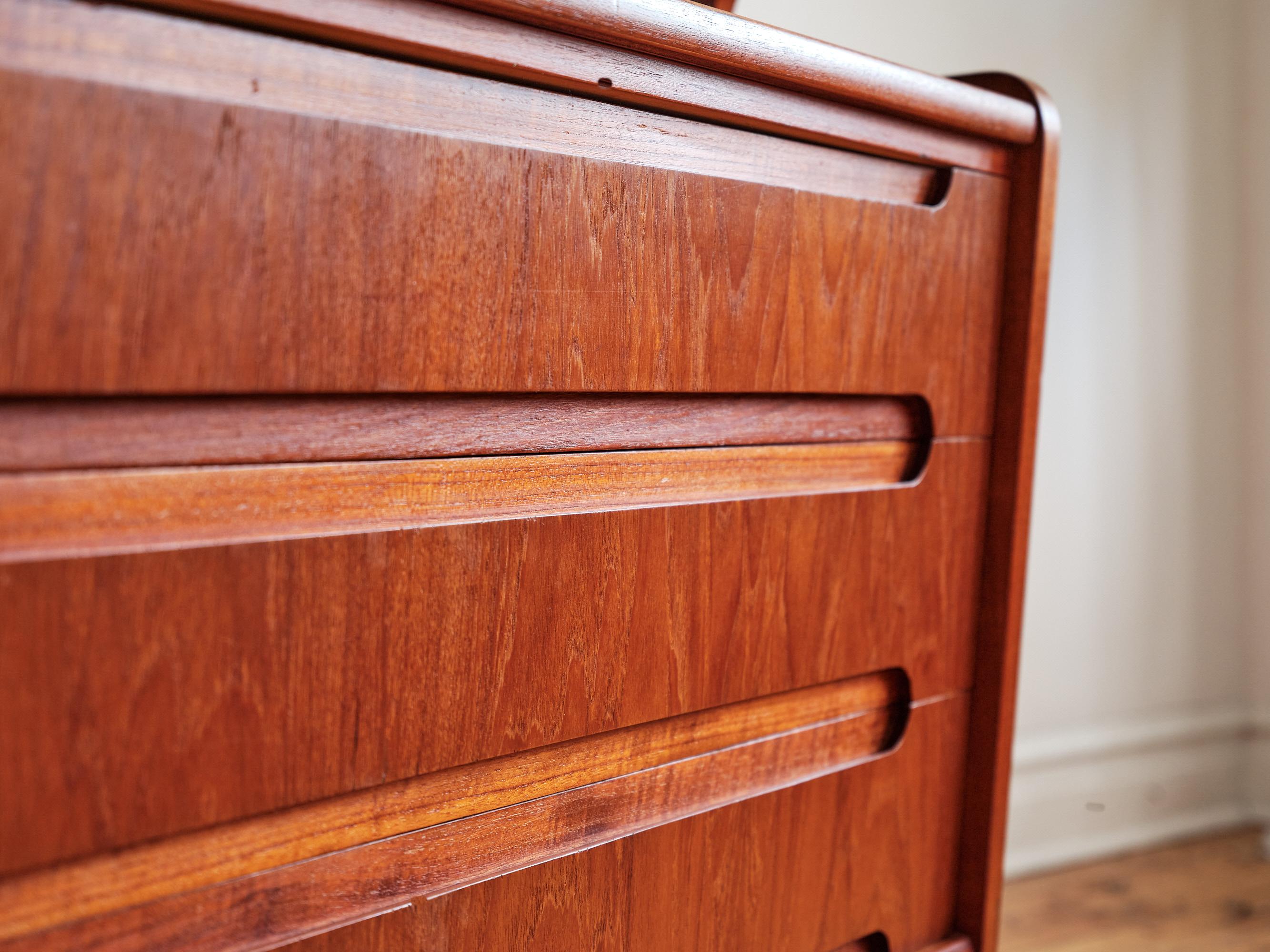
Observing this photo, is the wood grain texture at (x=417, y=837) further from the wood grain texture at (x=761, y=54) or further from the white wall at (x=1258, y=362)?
the white wall at (x=1258, y=362)

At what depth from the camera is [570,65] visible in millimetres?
418

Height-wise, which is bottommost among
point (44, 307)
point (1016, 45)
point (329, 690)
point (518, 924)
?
point (518, 924)

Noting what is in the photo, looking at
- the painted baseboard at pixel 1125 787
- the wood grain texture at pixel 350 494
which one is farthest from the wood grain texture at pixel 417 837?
the painted baseboard at pixel 1125 787

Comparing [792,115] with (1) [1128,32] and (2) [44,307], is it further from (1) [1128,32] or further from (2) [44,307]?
(1) [1128,32]

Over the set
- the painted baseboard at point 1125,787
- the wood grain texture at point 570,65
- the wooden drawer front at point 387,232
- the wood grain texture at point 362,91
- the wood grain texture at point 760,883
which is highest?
the wood grain texture at point 570,65

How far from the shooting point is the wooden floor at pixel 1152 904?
1.00 m

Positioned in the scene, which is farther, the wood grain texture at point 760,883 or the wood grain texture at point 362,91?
the wood grain texture at point 760,883

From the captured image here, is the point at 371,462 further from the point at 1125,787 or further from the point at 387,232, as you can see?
the point at 1125,787

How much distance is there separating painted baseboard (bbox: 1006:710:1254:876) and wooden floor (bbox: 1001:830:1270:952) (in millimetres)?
25

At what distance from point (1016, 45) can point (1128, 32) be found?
0.20m

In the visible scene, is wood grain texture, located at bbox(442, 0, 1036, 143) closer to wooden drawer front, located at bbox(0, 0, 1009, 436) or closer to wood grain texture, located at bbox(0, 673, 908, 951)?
wooden drawer front, located at bbox(0, 0, 1009, 436)

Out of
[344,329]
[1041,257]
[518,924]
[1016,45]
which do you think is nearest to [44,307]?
[344,329]

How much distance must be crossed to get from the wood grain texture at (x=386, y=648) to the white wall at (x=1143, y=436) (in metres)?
0.76

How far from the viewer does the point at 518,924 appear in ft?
1.45
